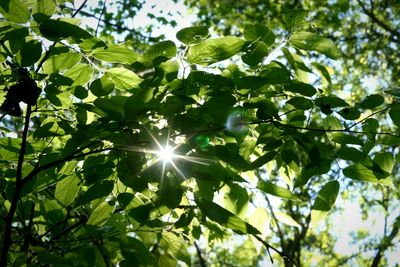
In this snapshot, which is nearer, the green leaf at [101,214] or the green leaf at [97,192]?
the green leaf at [97,192]

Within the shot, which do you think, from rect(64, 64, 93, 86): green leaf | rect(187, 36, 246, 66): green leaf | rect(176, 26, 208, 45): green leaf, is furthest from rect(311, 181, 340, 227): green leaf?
rect(64, 64, 93, 86): green leaf

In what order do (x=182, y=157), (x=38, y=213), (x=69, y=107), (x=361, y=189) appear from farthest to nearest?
(x=361, y=189), (x=38, y=213), (x=69, y=107), (x=182, y=157)

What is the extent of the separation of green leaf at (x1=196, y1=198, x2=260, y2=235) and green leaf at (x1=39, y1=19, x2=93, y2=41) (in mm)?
756

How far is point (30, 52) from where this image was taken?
144 centimetres

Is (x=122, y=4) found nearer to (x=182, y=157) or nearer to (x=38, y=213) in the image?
(x=38, y=213)

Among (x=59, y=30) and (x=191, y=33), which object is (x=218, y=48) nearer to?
(x=191, y=33)

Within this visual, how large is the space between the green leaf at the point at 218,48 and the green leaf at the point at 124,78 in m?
0.32

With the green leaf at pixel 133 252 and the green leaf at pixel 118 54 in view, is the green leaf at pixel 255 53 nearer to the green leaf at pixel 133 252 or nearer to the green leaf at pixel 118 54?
the green leaf at pixel 118 54

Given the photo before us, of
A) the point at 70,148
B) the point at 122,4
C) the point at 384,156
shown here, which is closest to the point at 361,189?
the point at 122,4

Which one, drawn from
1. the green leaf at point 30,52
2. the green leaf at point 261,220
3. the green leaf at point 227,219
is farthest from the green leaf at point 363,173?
the green leaf at point 30,52

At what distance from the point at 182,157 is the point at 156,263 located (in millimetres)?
636

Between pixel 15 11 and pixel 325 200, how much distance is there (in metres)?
1.52

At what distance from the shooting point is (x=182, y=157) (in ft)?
4.51

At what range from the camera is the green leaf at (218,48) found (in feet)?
4.60
